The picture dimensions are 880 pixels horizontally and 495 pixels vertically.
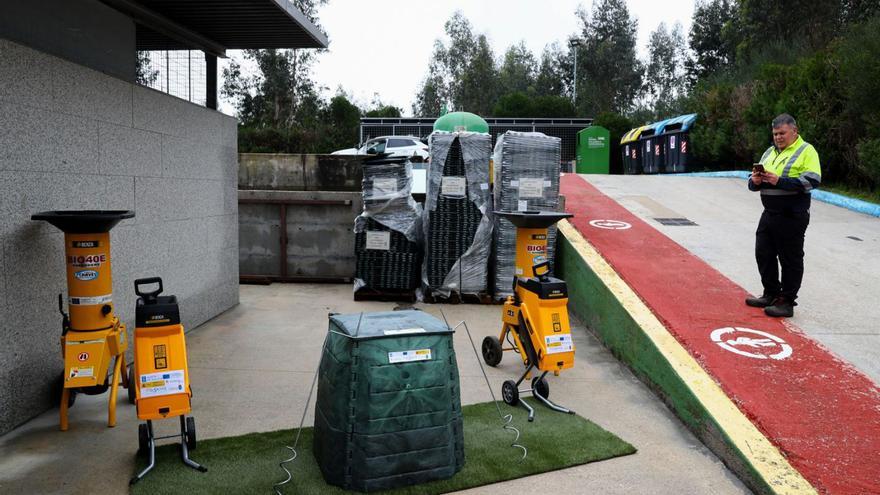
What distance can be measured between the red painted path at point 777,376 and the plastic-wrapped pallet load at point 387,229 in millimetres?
2893

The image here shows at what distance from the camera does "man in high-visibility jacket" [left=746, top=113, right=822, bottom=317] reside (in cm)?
550

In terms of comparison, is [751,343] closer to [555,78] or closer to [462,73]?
[462,73]

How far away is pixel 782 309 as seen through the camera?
18.7 feet

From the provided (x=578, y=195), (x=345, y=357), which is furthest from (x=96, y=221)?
(x=578, y=195)

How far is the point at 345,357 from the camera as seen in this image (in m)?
3.49

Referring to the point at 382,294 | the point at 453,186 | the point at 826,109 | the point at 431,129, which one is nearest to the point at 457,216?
the point at 453,186

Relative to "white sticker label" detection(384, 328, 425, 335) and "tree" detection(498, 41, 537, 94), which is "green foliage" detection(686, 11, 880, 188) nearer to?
"white sticker label" detection(384, 328, 425, 335)

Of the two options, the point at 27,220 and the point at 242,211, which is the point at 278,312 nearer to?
the point at 242,211

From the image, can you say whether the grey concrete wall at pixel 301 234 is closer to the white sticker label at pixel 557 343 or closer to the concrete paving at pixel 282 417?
the concrete paving at pixel 282 417

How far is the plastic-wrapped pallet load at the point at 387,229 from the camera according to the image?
8.84 m

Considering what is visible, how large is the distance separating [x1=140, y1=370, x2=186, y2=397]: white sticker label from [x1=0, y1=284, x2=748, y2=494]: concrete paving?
468 mm

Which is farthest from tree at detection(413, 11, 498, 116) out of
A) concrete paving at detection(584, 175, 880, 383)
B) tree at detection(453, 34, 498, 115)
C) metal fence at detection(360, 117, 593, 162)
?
concrete paving at detection(584, 175, 880, 383)

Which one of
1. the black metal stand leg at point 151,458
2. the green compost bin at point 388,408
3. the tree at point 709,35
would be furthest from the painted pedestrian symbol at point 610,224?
the tree at point 709,35

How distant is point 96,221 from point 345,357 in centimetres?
200
